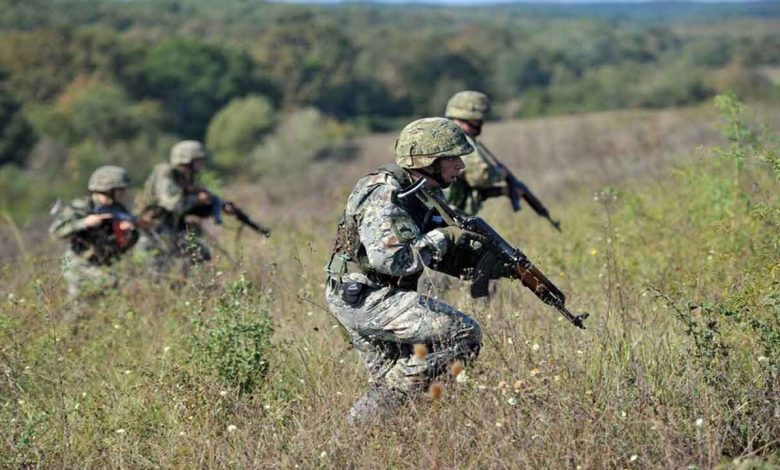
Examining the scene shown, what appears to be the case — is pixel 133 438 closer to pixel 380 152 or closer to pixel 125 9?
pixel 380 152

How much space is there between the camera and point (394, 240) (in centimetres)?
392

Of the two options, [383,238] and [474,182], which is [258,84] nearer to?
[474,182]

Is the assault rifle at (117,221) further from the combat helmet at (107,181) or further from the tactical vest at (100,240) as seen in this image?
the combat helmet at (107,181)

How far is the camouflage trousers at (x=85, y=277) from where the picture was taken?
20.7 feet

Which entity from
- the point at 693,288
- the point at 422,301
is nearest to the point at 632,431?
the point at 422,301

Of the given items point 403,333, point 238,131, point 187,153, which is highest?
point 403,333

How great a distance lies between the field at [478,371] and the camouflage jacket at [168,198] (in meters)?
1.28

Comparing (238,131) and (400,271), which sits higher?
(400,271)

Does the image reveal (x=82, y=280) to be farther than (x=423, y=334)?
Yes

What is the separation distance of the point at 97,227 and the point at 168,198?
0.73m

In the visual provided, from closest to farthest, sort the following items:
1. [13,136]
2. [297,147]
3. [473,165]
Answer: [473,165] < [297,147] < [13,136]

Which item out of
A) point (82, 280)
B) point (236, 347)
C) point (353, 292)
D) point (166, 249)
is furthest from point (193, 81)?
point (353, 292)

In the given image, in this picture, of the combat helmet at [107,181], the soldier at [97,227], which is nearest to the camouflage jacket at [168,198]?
the soldier at [97,227]

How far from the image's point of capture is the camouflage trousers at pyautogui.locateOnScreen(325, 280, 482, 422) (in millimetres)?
3994
